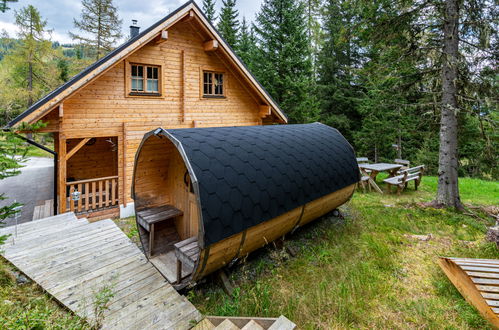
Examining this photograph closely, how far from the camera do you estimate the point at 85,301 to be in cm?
348

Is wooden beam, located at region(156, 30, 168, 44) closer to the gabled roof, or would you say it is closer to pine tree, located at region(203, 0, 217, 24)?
the gabled roof

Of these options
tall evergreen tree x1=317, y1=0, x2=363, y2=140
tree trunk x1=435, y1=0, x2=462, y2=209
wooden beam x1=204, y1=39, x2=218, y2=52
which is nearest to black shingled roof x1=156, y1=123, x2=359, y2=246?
tree trunk x1=435, y1=0, x2=462, y2=209

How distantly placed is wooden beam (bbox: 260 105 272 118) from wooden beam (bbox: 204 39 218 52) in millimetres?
3139

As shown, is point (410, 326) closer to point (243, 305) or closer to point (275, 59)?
point (243, 305)

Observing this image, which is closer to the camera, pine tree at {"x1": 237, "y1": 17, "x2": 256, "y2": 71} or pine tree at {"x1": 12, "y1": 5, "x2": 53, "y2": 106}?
pine tree at {"x1": 12, "y1": 5, "x2": 53, "y2": 106}

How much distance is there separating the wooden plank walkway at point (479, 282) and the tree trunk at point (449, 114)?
170 inches

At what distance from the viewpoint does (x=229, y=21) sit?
2256 centimetres

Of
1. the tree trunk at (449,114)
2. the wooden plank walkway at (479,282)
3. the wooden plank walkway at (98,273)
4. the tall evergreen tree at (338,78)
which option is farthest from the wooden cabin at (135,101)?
the tall evergreen tree at (338,78)

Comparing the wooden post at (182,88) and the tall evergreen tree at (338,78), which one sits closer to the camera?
the wooden post at (182,88)

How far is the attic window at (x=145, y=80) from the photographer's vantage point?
8.13m

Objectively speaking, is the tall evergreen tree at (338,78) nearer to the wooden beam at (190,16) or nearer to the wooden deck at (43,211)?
the wooden beam at (190,16)

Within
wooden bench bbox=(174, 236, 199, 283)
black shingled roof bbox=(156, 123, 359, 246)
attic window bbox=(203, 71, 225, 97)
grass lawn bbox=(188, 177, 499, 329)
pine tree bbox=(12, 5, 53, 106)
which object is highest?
pine tree bbox=(12, 5, 53, 106)

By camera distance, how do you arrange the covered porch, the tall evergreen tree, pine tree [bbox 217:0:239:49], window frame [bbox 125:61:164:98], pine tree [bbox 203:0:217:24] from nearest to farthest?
1. window frame [bbox 125:61:164:98]
2. the covered porch
3. the tall evergreen tree
4. pine tree [bbox 217:0:239:49]
5. pine tree [bbox 203:0:217:24]

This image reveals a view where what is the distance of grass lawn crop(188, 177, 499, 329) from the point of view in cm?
346
